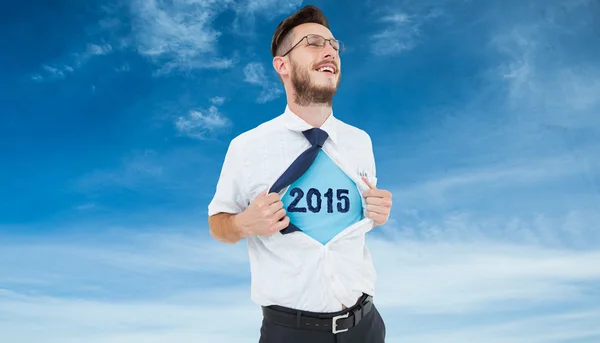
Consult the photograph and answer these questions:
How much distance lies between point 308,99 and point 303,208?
69 centimetres

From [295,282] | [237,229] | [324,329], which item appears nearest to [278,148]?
[237,229]

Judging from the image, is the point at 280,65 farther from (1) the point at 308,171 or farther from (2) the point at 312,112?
(1) the point at 308,171

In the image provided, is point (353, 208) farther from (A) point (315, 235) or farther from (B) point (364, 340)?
(B) point (364, 340)

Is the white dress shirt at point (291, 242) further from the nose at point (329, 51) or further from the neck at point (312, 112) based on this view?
the nose at point (329, 51)

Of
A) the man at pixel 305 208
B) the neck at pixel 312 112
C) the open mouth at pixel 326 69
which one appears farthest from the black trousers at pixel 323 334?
the open mouth at pixel 326 69

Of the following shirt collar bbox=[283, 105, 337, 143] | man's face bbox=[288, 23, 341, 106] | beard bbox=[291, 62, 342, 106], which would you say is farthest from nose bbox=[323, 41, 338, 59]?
shirt collar bbox=[283, 105, 337, 143]

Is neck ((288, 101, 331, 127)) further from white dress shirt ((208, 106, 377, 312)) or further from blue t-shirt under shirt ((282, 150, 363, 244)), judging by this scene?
blue t-shirt under shirt ((282, 150, 363, 244))

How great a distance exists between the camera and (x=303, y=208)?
3.33 metres

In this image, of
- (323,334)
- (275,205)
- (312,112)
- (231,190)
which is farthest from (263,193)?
(323,334)

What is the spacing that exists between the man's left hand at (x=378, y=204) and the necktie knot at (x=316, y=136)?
417mm

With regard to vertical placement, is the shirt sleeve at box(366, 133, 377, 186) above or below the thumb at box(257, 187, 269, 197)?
above

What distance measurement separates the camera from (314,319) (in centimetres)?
318

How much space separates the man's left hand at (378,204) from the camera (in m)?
3.42

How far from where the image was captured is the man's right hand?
307 centimetres
